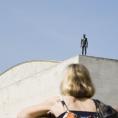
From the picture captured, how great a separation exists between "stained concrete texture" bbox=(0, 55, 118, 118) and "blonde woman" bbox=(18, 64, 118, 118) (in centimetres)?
1638

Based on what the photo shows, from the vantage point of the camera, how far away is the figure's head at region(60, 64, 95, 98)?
10.4ft

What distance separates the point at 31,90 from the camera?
2553 centimetres

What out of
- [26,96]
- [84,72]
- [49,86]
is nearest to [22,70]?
[26,96]

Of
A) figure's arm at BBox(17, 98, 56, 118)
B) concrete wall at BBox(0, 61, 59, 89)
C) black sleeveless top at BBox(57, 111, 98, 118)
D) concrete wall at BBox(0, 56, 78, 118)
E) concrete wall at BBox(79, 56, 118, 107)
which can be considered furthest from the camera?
concrete wall at BBox(0, 61, 59, 89)

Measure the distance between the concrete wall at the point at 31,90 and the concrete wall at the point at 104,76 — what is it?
0.82 metres

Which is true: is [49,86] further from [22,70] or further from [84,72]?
[84,72]

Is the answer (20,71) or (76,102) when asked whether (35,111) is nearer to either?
(76,102)

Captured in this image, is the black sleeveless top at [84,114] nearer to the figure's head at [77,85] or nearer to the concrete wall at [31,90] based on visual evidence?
the figure's head at [77,85]

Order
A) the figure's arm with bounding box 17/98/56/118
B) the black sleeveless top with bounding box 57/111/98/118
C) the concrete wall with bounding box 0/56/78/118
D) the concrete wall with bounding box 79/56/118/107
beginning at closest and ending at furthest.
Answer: the figure's arm with bounding box 17/98/56/118 → the black sleeveless top with bounding box 57/111/98/118 → the concrete wall with bounding box 79/56/118/107 → the concrete wall with bounding box 0/56/78/118

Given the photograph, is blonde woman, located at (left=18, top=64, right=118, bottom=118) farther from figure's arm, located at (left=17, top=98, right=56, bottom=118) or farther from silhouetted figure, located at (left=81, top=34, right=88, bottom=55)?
silhouetted figure, located at (left=81, top=34, right=88, bottom=55)

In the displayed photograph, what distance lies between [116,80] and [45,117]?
1952 centimetres

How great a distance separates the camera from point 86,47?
2928 centimetres

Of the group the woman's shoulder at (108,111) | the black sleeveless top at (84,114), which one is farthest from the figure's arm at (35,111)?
the woman's shoulder at (108,111)

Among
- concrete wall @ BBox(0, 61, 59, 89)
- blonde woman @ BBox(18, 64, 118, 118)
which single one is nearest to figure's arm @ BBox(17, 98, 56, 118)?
blonde woman @ BBox(18, 64, 118, 118)
